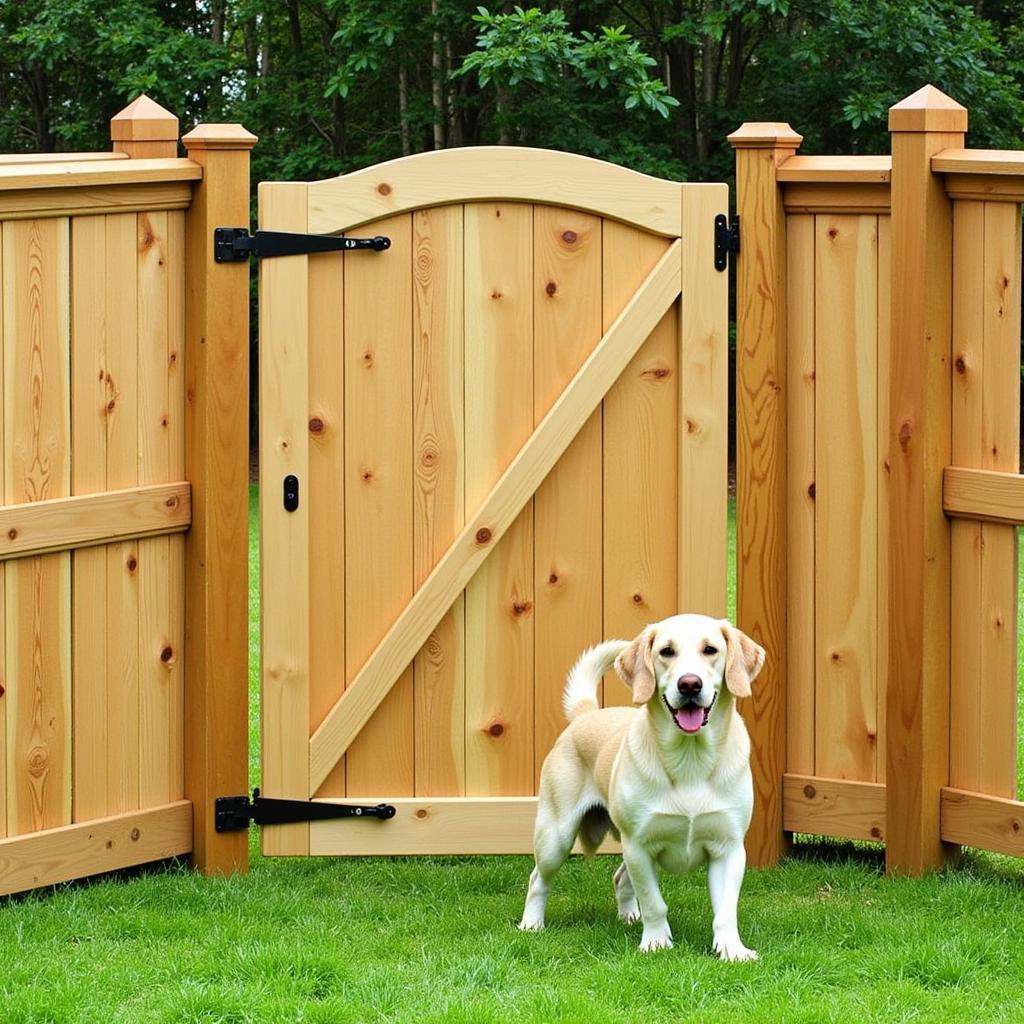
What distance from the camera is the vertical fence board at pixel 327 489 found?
222 inches

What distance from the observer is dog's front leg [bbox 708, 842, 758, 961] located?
473cm

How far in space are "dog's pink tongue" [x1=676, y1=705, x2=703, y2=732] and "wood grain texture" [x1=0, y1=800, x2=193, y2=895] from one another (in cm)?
188

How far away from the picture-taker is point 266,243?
554 cm

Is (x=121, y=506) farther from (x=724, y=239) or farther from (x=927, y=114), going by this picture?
(x=927, y=114)

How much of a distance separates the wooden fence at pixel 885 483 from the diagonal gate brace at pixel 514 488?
0.33 meters

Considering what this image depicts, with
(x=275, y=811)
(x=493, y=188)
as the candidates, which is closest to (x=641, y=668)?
(x=275, y=811)

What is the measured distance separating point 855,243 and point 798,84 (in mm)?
10469

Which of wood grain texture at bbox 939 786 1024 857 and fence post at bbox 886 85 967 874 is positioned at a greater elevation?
fence post at bbox 886 85 967 874

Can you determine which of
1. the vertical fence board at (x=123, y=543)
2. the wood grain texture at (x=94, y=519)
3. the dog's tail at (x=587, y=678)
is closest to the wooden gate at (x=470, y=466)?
the wood grain texture at (x=94, y=519)

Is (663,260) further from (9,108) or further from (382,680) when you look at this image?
(9,108)

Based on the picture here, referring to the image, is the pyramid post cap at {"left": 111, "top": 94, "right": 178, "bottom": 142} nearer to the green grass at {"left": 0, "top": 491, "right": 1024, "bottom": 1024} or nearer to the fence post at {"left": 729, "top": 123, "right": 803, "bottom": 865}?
the fence post at {"left": 729, "top": 123, "right": 803, "bottom": 865}

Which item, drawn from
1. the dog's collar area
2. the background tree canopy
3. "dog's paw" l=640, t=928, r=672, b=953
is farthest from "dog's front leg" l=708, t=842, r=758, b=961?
the background tree canopy

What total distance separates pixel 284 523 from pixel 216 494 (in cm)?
23

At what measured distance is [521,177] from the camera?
5.64 m
